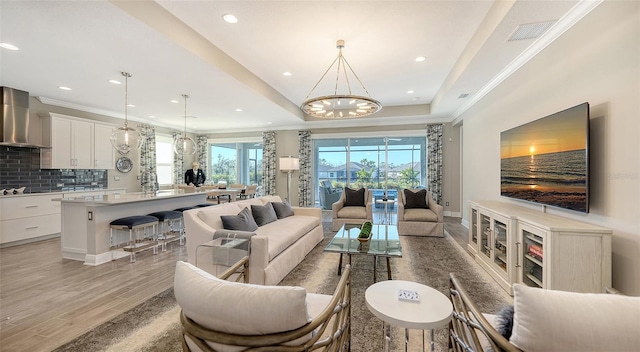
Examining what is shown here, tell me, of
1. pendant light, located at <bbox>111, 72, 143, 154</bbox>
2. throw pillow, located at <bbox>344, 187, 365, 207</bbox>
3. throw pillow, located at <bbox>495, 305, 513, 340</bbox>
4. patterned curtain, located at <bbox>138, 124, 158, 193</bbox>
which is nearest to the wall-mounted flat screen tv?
throw pillow, located at <bbox>495, 305, 513, 340</bbox>

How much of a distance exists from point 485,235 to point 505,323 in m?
2.99

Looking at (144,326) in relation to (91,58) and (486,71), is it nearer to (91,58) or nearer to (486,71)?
(91,58)

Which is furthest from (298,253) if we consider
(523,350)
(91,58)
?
(91,58)

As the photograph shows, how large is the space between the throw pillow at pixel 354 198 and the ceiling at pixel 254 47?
223 cm

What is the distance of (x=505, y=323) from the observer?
107cm

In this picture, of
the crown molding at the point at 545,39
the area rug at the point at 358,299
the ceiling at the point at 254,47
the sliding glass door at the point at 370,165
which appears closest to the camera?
the area rug at the point at 358,299

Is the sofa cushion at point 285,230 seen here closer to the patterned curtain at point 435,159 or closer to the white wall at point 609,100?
the white wall at point 609,100

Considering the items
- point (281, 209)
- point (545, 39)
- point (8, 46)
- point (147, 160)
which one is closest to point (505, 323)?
point (545, 39)

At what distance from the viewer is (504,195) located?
3.95m

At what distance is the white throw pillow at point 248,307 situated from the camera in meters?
0.99

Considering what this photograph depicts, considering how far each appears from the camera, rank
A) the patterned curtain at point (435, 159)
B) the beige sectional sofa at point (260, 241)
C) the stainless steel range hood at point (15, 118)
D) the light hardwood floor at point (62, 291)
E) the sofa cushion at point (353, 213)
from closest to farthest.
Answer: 1. the light hardwood floor at point (62, 291)
2. the beige sectional sofa at point (260, 241)
3. the stainless steel range hood at point (15, 118)
4. the sofa cushion at point (353, 213)
5. the patterned curtain at point (435, 159)

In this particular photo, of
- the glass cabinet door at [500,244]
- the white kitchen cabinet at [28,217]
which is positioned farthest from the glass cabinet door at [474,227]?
the white kitchen cabinet at [28,217]

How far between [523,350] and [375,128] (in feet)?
23.9

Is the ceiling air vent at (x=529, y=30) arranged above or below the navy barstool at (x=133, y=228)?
above
